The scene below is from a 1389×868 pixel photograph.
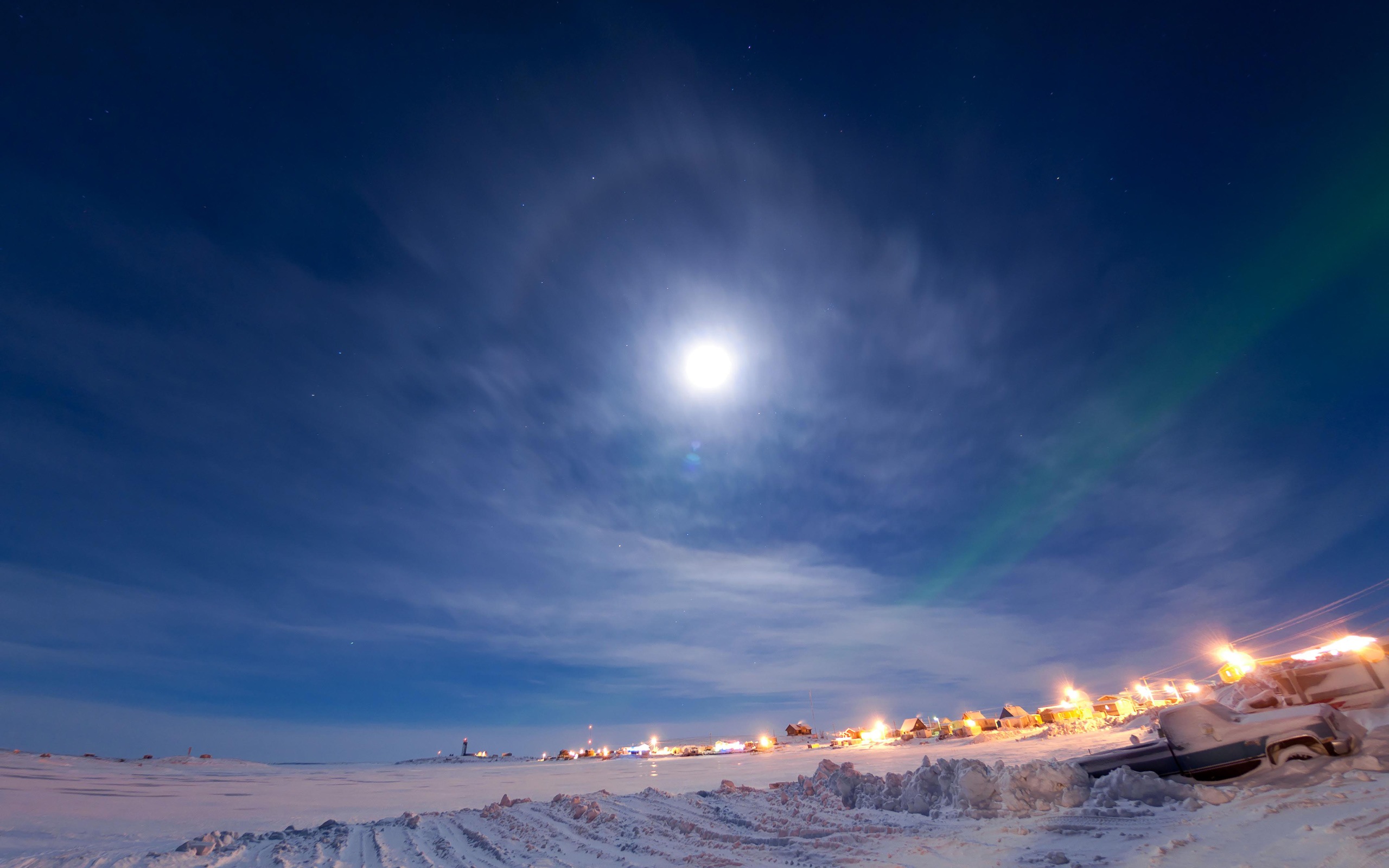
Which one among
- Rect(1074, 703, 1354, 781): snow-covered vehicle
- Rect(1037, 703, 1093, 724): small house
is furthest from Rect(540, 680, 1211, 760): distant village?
Rect(1074, 703, 1354, 781): snow-covered vehicle

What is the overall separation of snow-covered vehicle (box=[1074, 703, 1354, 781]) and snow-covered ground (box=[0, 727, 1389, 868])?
34 cm

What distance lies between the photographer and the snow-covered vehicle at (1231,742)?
370 inches

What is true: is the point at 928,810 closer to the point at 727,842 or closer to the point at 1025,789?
the point at 1025,789

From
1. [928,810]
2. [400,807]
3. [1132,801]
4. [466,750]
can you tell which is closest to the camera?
[1132,801]

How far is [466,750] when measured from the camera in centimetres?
13938

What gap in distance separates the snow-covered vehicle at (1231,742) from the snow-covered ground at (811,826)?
34 cm

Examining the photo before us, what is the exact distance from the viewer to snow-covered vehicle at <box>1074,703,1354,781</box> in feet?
30.8

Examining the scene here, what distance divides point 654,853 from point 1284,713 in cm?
1227

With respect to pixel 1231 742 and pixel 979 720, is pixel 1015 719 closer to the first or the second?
pixel 979 720

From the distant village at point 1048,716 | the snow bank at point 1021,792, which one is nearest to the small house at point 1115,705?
the distant village at point 1048,716

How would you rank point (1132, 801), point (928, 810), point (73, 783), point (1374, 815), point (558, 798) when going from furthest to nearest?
point (73, 783) < point (558, 798) < point (928, 810) < point (1132, 801) < point (1374, 815)

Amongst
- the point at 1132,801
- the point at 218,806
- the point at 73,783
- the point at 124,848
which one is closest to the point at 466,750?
the point at 73,783

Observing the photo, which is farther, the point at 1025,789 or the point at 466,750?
the point at 466,750

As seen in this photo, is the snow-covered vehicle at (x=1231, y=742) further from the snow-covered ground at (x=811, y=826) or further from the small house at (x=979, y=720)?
the small house at (x=979, y=720)
